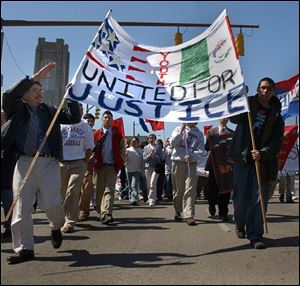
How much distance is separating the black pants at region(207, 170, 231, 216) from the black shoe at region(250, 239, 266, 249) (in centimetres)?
289

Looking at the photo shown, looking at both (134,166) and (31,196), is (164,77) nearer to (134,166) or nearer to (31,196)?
(31,196)

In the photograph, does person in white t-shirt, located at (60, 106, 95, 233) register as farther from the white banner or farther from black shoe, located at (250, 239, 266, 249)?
black shoe, located at (250, 239, 266, 249)

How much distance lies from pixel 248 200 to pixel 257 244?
27.7 inches

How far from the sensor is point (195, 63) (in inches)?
215

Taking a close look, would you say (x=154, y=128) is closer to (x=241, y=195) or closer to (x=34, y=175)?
(x=241, y=195)

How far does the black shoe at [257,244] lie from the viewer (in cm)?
508

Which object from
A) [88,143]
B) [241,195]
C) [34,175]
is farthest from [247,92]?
[88,143]

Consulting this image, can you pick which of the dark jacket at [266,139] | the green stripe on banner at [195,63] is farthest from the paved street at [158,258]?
the green stripe on banner at [195,63]

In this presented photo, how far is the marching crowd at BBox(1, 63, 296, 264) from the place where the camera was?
4.62 metres

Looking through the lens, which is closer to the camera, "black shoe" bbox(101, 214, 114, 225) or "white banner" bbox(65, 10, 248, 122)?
"white banner" bbox(65, 10, 248, 122)

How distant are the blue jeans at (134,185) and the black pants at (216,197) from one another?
3.41 metres

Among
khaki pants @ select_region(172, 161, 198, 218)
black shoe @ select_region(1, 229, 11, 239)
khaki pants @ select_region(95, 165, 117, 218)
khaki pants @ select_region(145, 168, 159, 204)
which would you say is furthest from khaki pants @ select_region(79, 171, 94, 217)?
khaki pants @ select_region(145, 168, 159, 204)

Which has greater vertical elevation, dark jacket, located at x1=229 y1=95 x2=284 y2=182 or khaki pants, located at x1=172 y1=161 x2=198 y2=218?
dark jacket, located at x1=229 y1=95 x2=284 y2=182

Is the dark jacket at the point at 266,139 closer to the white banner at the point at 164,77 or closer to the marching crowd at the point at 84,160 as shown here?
the marching crowd at the point at 84,160
